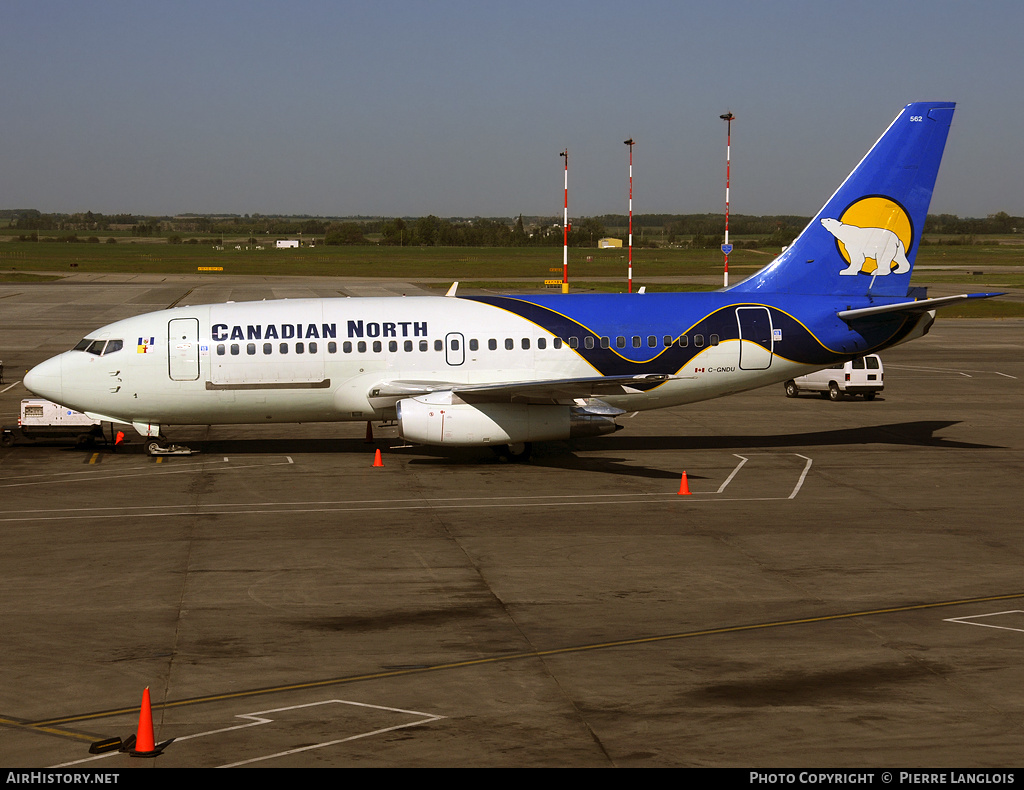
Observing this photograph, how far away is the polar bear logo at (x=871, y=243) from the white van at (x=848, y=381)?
10.7 meters

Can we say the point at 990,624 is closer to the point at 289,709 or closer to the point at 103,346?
the point at 289,709

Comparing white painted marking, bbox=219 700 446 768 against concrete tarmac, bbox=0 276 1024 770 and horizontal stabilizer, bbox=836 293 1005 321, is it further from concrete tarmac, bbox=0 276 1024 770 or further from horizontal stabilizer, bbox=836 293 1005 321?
horizontal stabilizer, bbox=836 293 1005 321

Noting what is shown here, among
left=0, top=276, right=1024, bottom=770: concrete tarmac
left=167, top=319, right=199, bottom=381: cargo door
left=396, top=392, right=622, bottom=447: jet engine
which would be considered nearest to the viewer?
left=0, top=276, right=1024, bottom=770: concrete tarmac

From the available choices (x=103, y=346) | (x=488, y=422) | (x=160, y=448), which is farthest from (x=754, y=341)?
(x=103, y=346)

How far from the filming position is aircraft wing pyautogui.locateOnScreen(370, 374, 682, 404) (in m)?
31.0

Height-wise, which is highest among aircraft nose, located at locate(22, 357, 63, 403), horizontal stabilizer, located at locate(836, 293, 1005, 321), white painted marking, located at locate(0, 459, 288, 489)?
horizontal stabilizer, located at locate(836, 293, 1005, 321)

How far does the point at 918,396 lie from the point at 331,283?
8755cm

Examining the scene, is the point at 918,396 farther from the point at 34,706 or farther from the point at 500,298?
the point at 34,706

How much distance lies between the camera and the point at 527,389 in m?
31.5

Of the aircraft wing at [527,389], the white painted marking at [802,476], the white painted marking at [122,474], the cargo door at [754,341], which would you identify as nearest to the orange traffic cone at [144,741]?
the aircraft wing at [527,389]

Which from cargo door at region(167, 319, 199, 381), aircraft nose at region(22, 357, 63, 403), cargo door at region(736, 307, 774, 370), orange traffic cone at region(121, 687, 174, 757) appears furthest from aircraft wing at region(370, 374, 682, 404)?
orange traffic cone at region(121, 687, 174, 757)

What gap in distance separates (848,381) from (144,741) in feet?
130

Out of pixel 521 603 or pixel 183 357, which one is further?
pixel 183 357

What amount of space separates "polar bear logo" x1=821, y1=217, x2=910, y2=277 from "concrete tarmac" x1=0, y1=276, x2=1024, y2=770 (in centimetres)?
621
